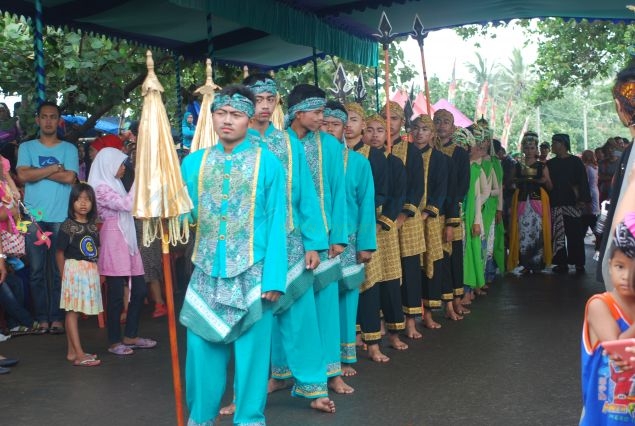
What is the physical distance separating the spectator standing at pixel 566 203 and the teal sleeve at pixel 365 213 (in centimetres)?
755

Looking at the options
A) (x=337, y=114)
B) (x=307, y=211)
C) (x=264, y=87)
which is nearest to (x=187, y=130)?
(x=337, y=114)

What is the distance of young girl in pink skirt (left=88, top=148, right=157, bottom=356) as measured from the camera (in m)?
7.50

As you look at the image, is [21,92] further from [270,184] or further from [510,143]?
[510,143]

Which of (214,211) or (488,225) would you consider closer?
(214,211)

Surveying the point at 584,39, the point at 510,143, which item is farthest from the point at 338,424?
the point at 510,143

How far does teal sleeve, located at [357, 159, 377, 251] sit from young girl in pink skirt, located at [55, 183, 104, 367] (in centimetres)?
212

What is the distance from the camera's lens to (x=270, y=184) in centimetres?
497

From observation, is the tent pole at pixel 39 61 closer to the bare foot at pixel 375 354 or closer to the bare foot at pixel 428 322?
the bare foot at pixel 375 354

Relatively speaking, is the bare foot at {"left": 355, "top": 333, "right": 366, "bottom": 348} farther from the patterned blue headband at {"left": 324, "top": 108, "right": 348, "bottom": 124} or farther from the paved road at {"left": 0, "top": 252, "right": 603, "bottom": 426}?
the patterned blue headband at {"left": 324, "top": 108, "right": 348, "bottom": 124}

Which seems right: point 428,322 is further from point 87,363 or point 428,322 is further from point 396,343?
point 87,363

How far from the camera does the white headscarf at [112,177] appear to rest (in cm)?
765

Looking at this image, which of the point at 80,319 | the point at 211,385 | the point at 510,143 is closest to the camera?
the point at 211,385

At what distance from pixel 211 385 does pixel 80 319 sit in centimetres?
498

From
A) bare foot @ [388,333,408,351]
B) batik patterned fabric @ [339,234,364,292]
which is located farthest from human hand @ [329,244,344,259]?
bare foot @ [388,333,408,351]
